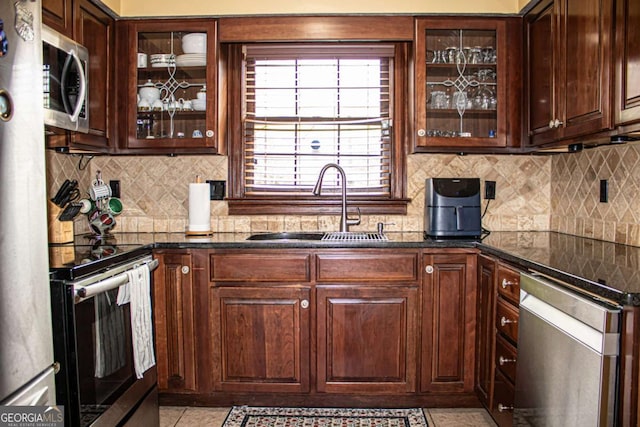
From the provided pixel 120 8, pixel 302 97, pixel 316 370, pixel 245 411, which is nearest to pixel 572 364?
pixel 316 370

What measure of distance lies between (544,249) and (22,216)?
1.96 m

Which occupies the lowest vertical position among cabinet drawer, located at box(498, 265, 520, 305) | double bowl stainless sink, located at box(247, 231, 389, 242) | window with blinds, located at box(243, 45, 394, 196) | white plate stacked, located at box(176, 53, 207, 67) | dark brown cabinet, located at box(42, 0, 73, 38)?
cabinet drawer, located at box(498, 265, 520, 305)

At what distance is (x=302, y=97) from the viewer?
311 cm

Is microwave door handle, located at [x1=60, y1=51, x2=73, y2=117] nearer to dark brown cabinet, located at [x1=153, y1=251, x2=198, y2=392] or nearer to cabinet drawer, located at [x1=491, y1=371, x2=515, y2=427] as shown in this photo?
dark brown cabinet, located at [x1=153, y1=251, x2=198, y2=392]

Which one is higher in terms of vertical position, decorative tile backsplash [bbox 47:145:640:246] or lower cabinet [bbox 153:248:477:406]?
decorative tile backsplash [bbox 47:145:640:246]

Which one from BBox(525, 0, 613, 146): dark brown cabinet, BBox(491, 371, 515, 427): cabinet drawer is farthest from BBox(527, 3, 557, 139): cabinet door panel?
BBox(491, 371, 515, 427): cabinet drawer

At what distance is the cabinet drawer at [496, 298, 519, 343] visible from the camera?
2016 millimetres

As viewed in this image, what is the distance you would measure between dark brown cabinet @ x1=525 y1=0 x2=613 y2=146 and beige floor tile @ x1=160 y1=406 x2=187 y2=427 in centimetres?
227

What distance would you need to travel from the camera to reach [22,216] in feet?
3.92

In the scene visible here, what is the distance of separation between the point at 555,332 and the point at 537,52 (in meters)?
1.60

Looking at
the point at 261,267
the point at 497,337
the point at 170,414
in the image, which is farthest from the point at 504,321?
the point at 170,414

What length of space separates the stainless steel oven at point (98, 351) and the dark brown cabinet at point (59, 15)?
1081 millimetres

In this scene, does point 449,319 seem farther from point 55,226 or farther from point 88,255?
point 55,226

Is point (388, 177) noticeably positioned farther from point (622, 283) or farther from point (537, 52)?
point (622, 283)
